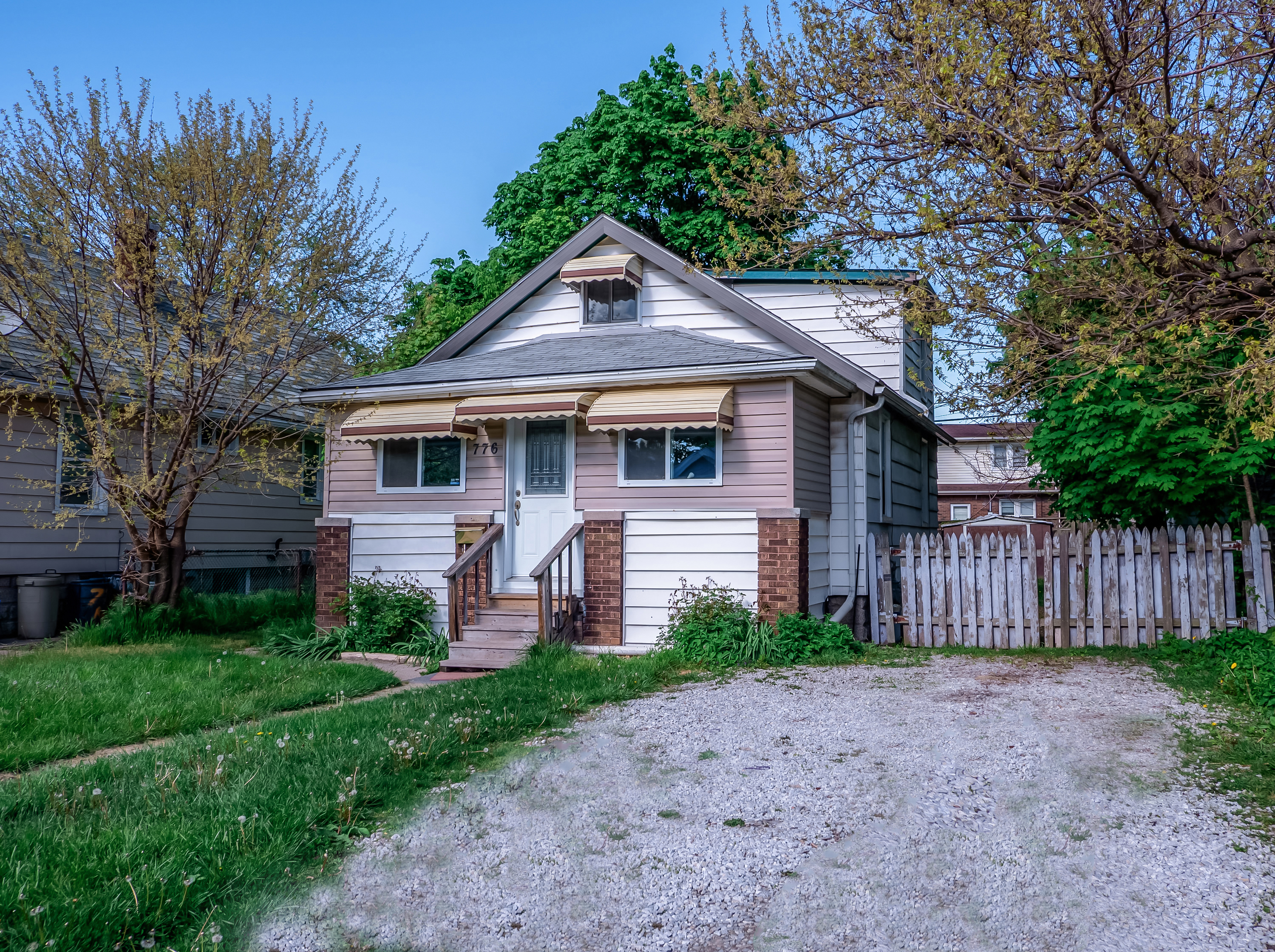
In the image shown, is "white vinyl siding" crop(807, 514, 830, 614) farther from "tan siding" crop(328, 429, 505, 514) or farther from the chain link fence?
the chain link fence

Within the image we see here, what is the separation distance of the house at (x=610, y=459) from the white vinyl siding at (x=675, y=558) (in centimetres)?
2

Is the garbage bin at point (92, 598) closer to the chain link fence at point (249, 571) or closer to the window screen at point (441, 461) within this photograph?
the chain link fence at point (249, 571)

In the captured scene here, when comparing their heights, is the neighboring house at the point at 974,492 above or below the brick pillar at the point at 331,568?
above

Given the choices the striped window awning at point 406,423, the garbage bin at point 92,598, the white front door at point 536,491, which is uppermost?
the striped window awning at point 406,423

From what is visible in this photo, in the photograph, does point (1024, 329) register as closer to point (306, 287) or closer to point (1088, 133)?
point (1088, 133)

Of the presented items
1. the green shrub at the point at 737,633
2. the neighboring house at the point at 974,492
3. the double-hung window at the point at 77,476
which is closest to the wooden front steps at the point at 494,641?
the green shrub at the point at 737,633

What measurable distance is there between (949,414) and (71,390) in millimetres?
10889

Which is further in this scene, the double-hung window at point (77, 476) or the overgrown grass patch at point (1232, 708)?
the double-hung window at point (77, 476)

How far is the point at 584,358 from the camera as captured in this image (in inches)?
455

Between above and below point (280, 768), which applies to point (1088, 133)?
above

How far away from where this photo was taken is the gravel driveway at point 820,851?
3418mm

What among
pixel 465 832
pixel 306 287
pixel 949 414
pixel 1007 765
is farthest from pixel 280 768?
pixel 306 287

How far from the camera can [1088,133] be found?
19.0 feet

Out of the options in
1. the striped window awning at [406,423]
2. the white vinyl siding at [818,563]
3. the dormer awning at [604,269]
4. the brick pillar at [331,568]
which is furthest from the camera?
the dormer awning at [604,269]
